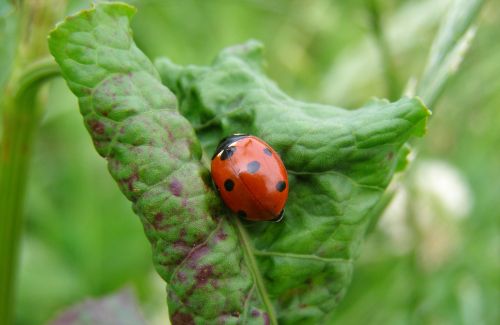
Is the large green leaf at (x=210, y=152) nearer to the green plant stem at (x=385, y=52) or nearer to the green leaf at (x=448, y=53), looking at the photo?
the green leaf at (x=448, y=53)

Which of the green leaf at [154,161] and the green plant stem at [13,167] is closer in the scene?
the green leaf at [154,161]

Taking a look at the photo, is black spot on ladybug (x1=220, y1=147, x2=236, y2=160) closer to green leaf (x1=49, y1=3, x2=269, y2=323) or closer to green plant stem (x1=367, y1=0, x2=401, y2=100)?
green leaf (x1=49, y1=3, x2=269, y2=323)

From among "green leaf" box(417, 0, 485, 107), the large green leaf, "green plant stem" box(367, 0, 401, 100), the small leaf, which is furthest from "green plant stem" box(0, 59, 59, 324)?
"green plant stem" box(367, 0, 401, 100)

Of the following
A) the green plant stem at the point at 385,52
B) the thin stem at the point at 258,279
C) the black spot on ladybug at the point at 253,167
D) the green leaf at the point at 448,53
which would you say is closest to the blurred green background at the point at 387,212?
the green plant stem at the point at 385,52

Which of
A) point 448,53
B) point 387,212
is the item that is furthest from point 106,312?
point 387,212

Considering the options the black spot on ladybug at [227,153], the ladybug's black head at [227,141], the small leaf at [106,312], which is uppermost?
the ladybug's black head at [227,141]

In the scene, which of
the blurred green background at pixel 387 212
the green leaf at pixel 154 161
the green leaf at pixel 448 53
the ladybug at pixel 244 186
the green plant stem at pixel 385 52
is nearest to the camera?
the green leaf at pixel 154 161

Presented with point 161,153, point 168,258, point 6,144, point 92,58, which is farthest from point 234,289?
point 6,144
